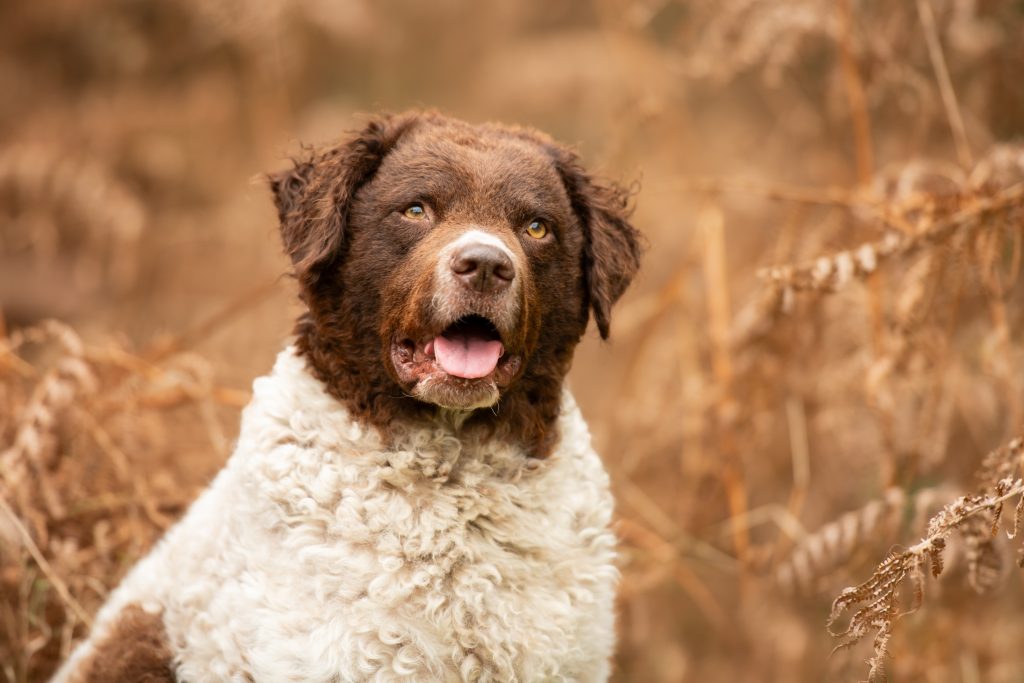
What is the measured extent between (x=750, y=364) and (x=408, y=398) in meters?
2.48

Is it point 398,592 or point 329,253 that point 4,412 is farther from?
point 398,592

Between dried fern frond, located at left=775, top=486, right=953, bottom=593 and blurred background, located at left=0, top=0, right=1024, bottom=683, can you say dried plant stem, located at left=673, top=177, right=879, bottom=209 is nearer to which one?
blurred background, located at left=0, top=0, right=1024, bottom=683

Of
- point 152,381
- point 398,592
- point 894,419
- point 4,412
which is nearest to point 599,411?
point 894,419

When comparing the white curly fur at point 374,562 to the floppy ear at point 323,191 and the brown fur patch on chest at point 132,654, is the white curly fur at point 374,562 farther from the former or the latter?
the floppy ear at point 323,191

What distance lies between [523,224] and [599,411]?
431 cm

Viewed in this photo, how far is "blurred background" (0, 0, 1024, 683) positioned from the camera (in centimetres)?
443

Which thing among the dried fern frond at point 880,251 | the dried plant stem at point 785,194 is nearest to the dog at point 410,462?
the dried fern frond at point 880,251

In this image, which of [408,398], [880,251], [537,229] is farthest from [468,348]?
[880,251]

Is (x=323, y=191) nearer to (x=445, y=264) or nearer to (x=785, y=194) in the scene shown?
(x=445, y=264)

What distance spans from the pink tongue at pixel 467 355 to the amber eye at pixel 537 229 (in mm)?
436

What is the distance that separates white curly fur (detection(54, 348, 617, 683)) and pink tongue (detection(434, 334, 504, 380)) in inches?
11.5

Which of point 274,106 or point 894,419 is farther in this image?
point 274,106

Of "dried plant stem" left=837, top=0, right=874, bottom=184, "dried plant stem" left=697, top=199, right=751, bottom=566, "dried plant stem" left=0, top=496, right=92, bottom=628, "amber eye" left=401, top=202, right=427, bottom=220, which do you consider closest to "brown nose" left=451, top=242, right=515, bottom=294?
"amber eye" left=401, top=202, right=427, bottom=220

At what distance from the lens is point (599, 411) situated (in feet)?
25.4
